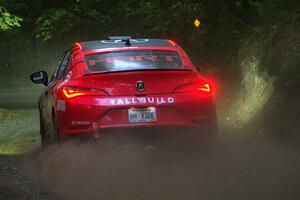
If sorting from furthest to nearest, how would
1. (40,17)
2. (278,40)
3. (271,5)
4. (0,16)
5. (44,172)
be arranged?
(40,17) → (0,16) → (271,5) → (278,40) → (44,172)

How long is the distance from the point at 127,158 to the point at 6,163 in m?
2.61

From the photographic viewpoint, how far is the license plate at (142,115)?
311 inches

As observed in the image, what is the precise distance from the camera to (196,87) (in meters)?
8.27

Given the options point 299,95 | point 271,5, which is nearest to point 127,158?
point 299,95

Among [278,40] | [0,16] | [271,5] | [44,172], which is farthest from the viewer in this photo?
[0,16]

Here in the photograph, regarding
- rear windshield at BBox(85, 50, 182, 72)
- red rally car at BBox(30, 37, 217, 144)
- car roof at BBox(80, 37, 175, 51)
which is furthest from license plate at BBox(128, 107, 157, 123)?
car roof at BBox(80, 37, 175, 51)

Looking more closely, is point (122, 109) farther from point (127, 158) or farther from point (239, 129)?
point (239, 129)

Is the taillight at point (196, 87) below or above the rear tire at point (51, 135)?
above

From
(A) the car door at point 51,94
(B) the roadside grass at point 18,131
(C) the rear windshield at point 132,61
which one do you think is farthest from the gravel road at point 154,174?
(B) the roadside grass at point 18,131

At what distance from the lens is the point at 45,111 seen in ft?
33.7

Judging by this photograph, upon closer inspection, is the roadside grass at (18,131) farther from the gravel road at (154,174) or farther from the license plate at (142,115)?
the license plate at (142,115)

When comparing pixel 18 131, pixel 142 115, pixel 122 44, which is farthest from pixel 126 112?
pixel 18 131

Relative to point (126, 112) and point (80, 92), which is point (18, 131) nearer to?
point (80, 92)

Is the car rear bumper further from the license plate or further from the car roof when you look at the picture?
the car roof
